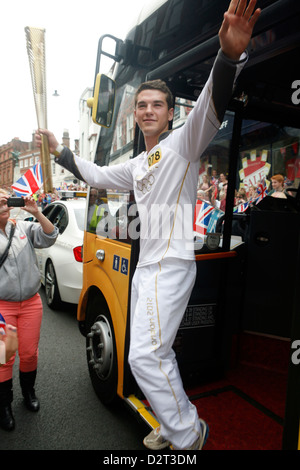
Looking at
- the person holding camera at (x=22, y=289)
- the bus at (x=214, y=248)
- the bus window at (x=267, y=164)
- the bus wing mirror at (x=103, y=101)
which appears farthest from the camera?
the bus window at (x=267, y=164)

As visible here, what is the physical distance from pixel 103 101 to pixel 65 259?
314cm

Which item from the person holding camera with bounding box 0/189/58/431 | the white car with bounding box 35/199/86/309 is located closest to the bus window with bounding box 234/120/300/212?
the person holding camera with bounding box 0/189/58/431

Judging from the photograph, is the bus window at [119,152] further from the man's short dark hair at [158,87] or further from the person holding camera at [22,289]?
the person holding camera at [22,289]

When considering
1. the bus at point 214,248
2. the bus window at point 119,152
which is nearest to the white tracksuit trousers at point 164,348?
the bus at point 214,248

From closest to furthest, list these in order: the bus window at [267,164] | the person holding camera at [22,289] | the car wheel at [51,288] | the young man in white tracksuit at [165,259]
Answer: the young man in white tracksuit at [165,259] < the person holding camera at [22,289] < the bus window at [267,164] < the car wheel at [51,288]

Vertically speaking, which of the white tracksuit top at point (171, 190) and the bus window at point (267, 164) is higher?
the bus window at point (267, 164)

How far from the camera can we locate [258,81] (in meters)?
2.60

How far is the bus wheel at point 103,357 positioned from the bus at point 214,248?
0.01 m

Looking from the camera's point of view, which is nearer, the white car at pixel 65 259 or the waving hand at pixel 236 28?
the waving hand at pixel 236 28

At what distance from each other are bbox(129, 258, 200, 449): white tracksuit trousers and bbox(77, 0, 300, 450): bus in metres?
0.50

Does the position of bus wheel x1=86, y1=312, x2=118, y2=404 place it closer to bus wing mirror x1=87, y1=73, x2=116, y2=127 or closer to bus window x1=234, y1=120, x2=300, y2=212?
bus wing mirror x1=87, y1=73, x2=116, y2=127

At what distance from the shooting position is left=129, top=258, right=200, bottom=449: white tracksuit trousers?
5.58 feet

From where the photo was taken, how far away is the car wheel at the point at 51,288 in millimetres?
5367
